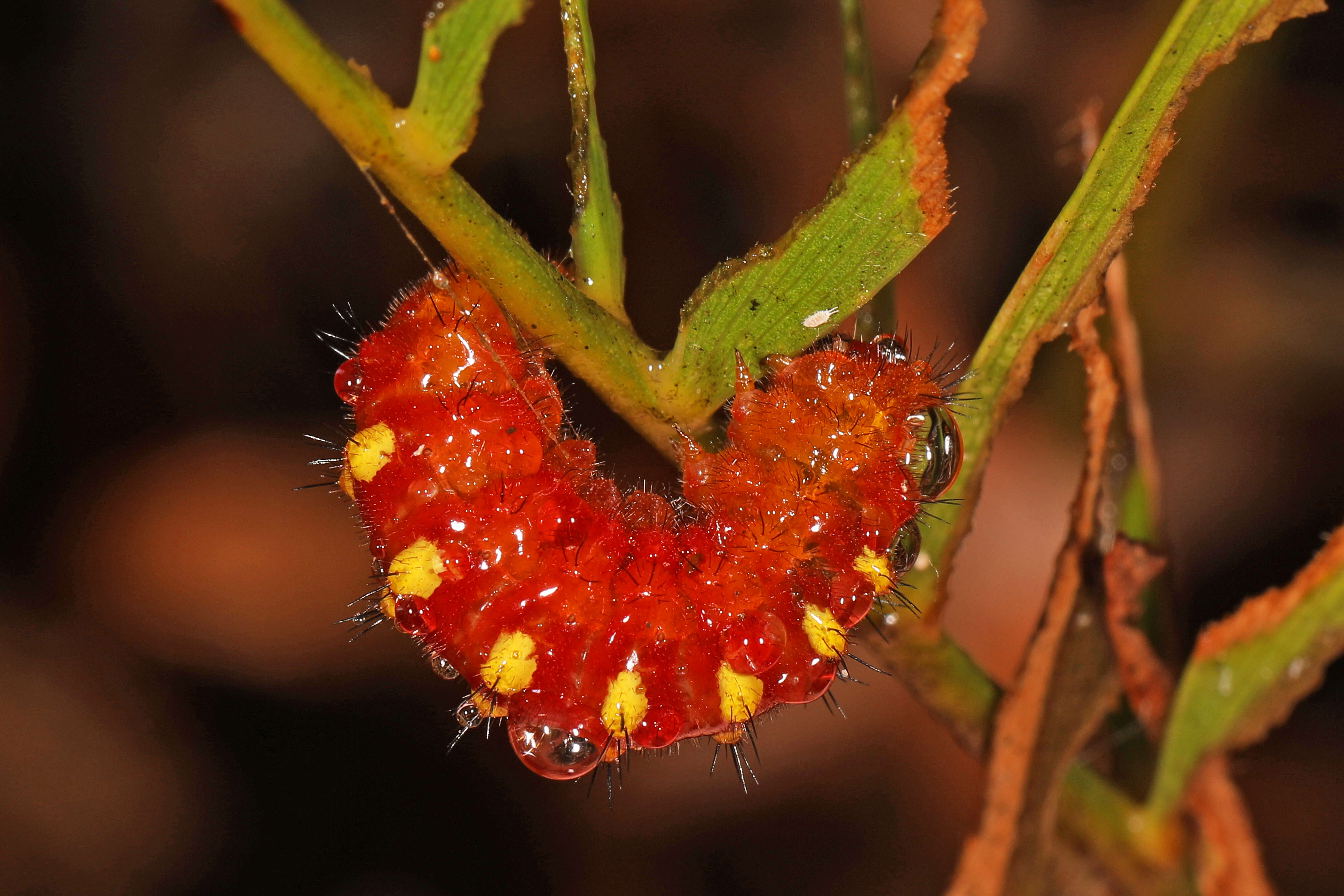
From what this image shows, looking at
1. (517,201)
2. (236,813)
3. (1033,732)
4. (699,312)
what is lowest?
(1033,732)

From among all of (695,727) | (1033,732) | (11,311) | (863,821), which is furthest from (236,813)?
(1033,732)

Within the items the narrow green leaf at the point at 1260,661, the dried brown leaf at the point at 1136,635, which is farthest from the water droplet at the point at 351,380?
the narrow green leaf at the point at 1260,661

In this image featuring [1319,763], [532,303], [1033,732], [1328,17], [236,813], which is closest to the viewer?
[532,303]

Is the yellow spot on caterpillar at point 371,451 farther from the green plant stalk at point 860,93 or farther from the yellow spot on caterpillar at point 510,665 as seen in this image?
the green plant stalk at point 860,93

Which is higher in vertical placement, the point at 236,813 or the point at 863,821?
the point at 236,813

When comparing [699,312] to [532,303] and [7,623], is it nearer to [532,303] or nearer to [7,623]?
[532,303]

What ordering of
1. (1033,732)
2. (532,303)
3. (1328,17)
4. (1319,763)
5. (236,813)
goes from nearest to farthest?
(532,303), (1033,732), (1328,17), (1319,763), (236,813)
